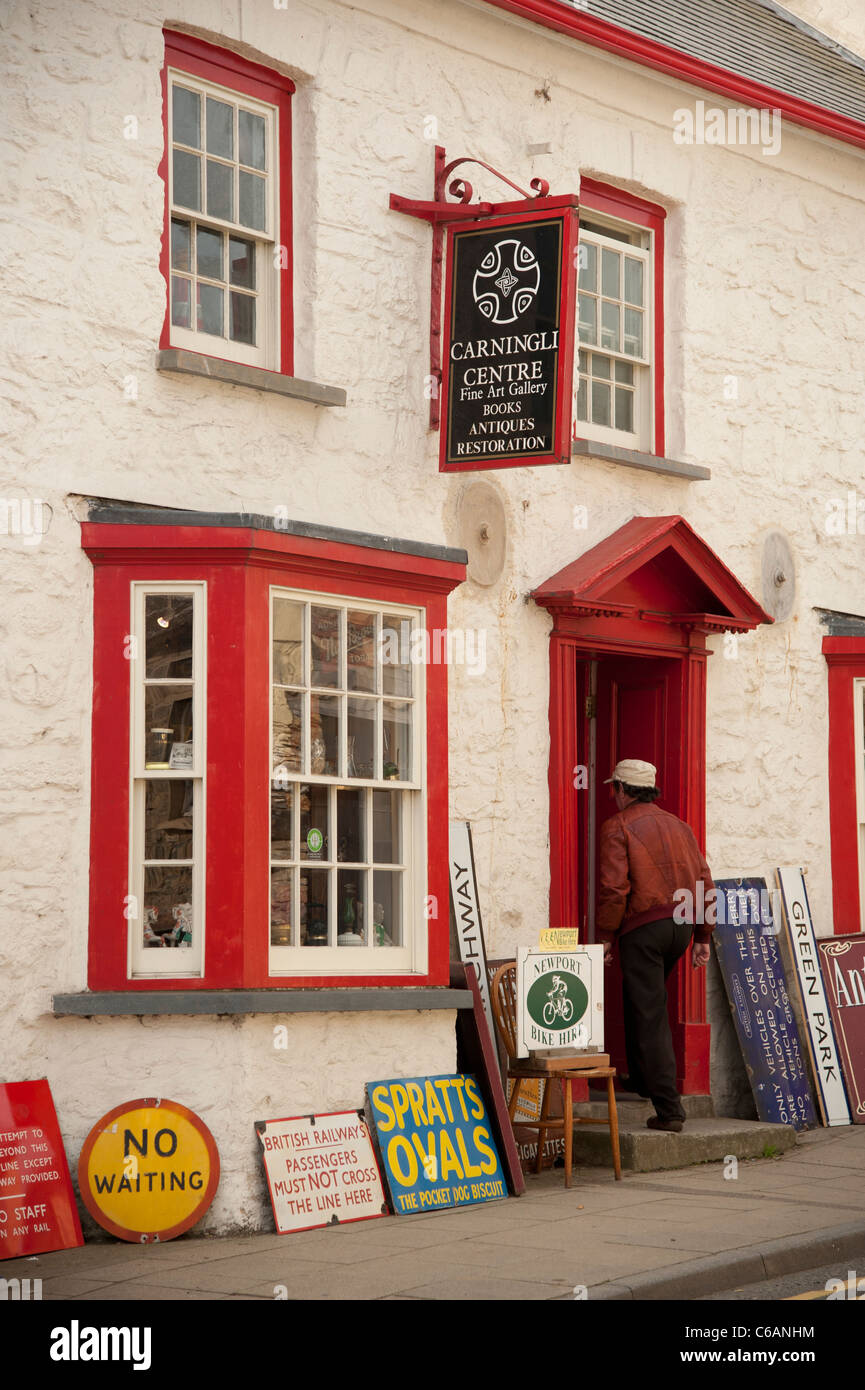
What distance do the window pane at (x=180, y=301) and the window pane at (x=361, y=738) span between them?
6.85ft

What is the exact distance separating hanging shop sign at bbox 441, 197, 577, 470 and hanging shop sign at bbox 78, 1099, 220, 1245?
3.73 meters

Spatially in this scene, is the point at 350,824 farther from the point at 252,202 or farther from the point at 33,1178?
the point at 252,202

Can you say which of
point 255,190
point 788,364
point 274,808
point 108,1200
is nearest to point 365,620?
point 274,808

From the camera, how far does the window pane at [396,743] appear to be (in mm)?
9203

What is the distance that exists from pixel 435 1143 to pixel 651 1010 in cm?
168

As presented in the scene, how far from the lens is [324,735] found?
352 inches

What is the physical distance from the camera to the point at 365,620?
30.0 ft

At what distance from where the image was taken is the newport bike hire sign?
9117mm

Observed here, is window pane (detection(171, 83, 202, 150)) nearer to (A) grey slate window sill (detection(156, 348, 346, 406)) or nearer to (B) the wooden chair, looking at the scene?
(A) grey slate window sill (detection(156, 348, 346, 406))

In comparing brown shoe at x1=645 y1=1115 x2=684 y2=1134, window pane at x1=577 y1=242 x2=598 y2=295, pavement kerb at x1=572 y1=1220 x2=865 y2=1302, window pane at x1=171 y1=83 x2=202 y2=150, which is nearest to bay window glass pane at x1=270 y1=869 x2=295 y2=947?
pavement kerb at x1=572 y1=1220 x2=865 y2=1302

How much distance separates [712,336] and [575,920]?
396cm

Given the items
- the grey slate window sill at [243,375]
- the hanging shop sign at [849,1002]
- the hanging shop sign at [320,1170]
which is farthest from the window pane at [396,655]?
the hanging shop sign at [849,1002]

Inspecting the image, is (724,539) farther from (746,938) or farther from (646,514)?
(746,938)

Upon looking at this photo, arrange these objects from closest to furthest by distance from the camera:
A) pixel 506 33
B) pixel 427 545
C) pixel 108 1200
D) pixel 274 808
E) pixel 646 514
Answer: pixel 108 1200, pixel 274 808, pixel 427 545, pixel 506 33, pixel 646 514
